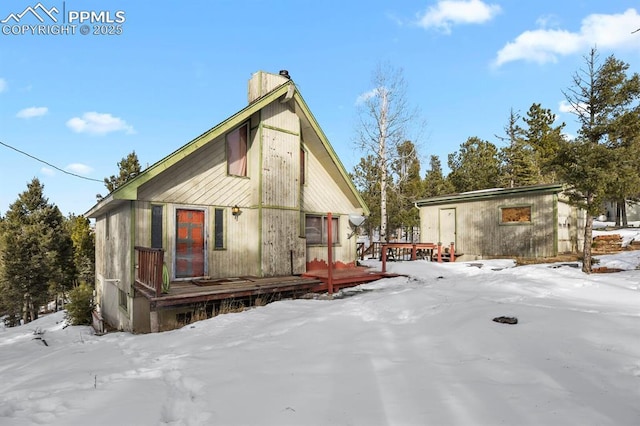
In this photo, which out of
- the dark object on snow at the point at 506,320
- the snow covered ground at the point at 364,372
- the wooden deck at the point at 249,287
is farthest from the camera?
the wooden deck at the point at 249,287

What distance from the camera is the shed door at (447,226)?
813 inches

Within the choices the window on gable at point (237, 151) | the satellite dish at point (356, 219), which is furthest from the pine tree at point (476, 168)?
the window on gable at point (237, 151)

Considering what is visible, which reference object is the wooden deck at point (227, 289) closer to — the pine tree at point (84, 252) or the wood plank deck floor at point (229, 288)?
the wood plank deck floor at point (229, 288)

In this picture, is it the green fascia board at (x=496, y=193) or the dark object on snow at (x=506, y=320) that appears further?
the green fascia board at (x=496, y=193)

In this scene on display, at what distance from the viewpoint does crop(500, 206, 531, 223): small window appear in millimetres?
17375

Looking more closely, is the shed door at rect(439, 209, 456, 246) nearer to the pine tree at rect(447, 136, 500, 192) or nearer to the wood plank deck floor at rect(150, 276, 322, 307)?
the wood plank deck floor at rect(150, 276, 322, 307)

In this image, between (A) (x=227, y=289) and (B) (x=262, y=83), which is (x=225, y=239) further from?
(B) (x=262, y=83)

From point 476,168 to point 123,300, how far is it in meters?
34.4

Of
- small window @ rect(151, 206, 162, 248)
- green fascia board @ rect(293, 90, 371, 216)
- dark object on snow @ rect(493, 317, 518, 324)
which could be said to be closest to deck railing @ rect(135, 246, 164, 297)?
small window @ rect(151, 206, 162, 248)

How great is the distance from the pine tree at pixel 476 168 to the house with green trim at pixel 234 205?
2604 centimetres

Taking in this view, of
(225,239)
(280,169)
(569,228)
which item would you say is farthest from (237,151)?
(569,228)

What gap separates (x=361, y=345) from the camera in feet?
16.3

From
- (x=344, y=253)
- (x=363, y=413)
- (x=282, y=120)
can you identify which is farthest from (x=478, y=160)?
Result: (x=363, y=413)

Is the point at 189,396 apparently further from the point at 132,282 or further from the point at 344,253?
the point at 344,253
